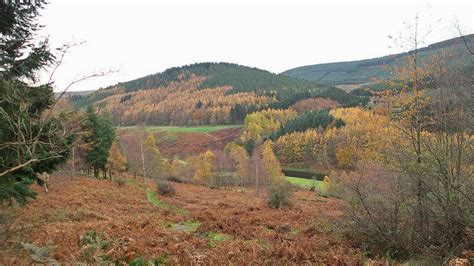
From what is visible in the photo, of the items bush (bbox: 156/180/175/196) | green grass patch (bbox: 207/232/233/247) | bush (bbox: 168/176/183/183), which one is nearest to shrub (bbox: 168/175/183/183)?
bush (bbox: 168/176/183/183)

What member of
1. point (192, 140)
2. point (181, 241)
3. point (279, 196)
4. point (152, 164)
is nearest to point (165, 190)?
point (279, 196)

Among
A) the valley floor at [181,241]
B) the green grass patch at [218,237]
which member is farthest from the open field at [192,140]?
the green grass patch at [218,237]

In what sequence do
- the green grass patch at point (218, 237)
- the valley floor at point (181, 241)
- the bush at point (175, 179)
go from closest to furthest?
the valley floor at point (181, 241) < the green grass patch at point (218, 237) < the bush at point (175, 179)

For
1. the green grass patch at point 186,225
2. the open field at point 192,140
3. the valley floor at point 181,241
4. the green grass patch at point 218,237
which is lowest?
the open field at point 192,140

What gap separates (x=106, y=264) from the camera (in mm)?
7320

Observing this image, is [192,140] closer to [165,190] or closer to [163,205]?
[165,190]

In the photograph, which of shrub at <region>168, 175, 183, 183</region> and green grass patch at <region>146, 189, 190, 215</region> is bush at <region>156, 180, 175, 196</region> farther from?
shrub at <region>168, 175, 183, 183</region>

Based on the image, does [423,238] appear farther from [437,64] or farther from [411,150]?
[437,64]

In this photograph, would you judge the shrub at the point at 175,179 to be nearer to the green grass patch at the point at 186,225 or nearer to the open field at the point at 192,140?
the green grass patch at the point at 186,225

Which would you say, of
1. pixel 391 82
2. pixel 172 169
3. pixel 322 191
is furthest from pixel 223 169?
pixel 391 82

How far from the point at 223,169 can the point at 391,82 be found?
59711 mm

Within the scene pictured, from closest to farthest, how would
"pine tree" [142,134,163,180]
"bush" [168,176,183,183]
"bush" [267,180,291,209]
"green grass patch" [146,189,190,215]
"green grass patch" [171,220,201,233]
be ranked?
"green grass patch" [171,220,201,233] → "green grass patch" [146,189,190,215] → "bush" [267,180,291,209] → "bush" [168,176,183,183] → "pine tree" [142,134,163,180]

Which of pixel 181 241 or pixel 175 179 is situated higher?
pixel 181 241

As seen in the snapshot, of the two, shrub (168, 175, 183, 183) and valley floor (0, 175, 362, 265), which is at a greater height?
valley floor (0, 175, 362, 265)
